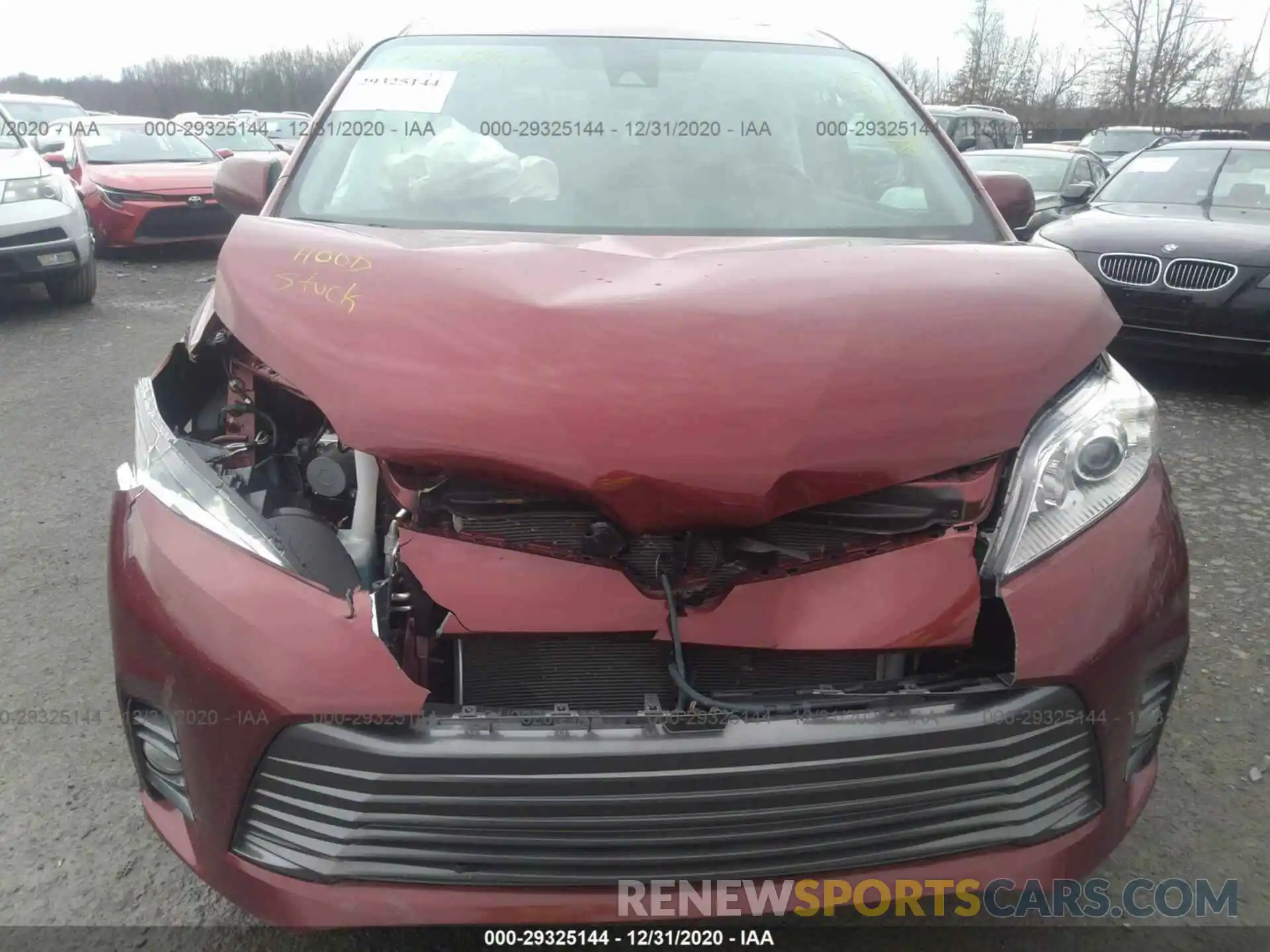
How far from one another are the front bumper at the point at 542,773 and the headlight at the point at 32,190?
6.50 meters

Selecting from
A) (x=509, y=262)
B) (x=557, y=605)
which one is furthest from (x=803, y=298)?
(x=557, y=605)

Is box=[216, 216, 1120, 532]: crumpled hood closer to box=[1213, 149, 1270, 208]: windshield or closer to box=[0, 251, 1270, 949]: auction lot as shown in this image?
box=[0, 251, 1270, 949]: auction lot

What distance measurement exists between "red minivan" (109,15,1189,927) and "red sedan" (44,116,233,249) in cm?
853

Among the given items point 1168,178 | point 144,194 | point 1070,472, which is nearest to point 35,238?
point 144,194

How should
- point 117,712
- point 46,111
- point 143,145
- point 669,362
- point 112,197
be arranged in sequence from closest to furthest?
point 669,362 → point 117,712 → point 112,197 → point 143,145 → point 46,111

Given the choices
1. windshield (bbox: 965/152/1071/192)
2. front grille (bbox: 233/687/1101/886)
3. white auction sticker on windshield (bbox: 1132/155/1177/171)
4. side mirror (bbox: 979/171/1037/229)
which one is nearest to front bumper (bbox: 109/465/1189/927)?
front grille (bbox: 233/687/1101/886)

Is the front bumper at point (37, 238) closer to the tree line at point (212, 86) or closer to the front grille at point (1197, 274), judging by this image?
the front grille at point (1197, 274)

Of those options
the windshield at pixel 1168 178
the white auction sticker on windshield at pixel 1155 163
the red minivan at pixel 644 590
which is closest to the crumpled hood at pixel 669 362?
the red minivan at pixel 644 590

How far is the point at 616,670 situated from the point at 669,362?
51 centimetres

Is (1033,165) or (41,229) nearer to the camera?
(41,229)

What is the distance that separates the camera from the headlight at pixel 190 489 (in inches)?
61.2

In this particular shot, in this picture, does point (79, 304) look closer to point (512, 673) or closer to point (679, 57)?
point (679, 57)

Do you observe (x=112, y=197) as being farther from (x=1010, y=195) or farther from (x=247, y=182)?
(x=1010, y=195)

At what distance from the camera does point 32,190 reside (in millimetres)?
6828
